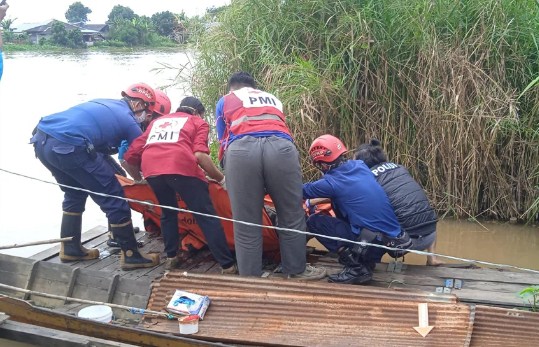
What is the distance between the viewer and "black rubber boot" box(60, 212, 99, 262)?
5.40m

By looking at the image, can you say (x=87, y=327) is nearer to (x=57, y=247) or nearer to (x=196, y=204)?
(x=196, y=204)

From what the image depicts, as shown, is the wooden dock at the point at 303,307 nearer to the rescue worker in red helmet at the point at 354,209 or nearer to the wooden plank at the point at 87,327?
the wooden plank at the point at 87,327

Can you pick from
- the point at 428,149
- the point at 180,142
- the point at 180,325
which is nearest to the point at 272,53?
the point at 428,149

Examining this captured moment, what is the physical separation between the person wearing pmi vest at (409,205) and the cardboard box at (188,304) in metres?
1.67

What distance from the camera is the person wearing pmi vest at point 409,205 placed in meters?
4.87

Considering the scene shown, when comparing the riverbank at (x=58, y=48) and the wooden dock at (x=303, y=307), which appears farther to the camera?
the riverbank at (x=58, y=48)

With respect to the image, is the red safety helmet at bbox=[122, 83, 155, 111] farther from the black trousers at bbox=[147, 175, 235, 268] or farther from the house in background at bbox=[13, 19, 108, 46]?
the house in background at bbox=[13, 19, 108, 46]

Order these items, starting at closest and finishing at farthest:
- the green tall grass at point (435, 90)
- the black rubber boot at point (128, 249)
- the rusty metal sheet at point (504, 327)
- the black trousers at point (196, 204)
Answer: the rusty metal sheet at point (504, 327), the black trousers at point (196, 204), the black rubber boot at point (128, 249), the green tall grass at point (435, 90)

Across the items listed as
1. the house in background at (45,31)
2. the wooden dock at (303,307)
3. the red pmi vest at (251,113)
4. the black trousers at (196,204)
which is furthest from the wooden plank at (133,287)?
the house in background at (45,31)

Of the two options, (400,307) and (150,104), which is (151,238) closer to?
(150,104)

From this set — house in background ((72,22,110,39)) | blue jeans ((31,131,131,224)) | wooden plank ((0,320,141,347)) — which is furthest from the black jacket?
house in background ((72,22,110,39))

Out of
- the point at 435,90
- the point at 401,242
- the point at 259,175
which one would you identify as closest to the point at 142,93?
the point at 259,175

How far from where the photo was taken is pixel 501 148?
24.5 feet

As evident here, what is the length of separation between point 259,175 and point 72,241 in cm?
196
